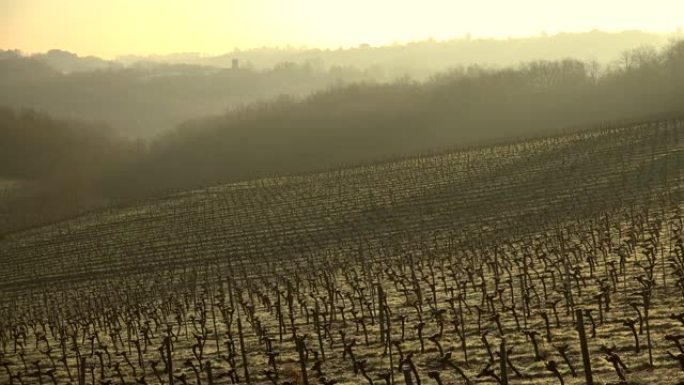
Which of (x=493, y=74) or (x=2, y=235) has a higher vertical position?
(x=493, y=74)

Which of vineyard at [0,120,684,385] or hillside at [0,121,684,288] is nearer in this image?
vineyard at [0,120,684,385]

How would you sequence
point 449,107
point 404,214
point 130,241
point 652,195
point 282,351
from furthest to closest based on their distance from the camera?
1. point 449,107
2. point 130,241
3. point 404,214
4. point 652,195
5. point 282,351

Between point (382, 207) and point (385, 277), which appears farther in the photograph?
point (382, 207)

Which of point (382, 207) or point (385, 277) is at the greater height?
point (385, 277)

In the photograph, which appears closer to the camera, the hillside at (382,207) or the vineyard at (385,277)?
the vineyard at (385,277)

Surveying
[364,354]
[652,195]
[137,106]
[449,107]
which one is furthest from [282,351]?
[137,106]

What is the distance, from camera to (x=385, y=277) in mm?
21359

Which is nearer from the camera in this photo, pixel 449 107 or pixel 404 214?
pixel 404 214

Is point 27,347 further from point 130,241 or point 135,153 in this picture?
point 135,153

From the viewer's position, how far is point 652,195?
98.7 feet

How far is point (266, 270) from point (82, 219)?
26864mm

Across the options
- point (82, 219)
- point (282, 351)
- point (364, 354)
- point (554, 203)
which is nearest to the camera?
point (364, 354)

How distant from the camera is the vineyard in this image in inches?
436

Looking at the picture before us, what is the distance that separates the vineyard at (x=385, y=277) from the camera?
11086 millimetres
